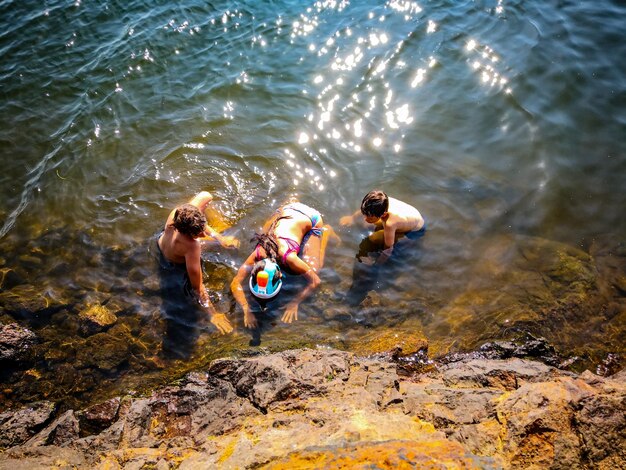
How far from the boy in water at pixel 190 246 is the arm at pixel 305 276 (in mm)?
970

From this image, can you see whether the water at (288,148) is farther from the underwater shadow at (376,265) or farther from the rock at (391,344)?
the rock at (391,344)

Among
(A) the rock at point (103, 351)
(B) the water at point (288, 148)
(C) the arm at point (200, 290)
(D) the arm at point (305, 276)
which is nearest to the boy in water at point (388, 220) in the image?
(B) the water at point (288, 148)

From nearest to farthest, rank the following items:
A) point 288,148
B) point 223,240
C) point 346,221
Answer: point 223,240 → point 346,221 → point 288,148

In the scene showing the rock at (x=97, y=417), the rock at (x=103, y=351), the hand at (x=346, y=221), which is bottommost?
the rock at (x=103, y=351)

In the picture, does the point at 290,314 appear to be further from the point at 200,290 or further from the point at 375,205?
the point at 375,205

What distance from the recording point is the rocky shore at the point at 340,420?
3139 millimetres

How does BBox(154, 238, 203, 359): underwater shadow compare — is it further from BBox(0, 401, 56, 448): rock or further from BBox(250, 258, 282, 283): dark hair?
BBox(0, 401, 56, 448): rock

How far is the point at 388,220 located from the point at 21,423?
5527mm

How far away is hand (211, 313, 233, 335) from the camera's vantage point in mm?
6059

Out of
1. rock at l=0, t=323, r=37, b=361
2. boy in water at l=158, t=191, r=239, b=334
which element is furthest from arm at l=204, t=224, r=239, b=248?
rock at l=0, t=323, r=37, b=361

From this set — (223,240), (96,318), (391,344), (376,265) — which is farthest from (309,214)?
(96,318)

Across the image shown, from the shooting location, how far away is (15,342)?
5.55 m

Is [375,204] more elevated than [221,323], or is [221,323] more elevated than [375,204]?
[375,204]

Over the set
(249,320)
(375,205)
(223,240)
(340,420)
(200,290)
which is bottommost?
(249,320)
